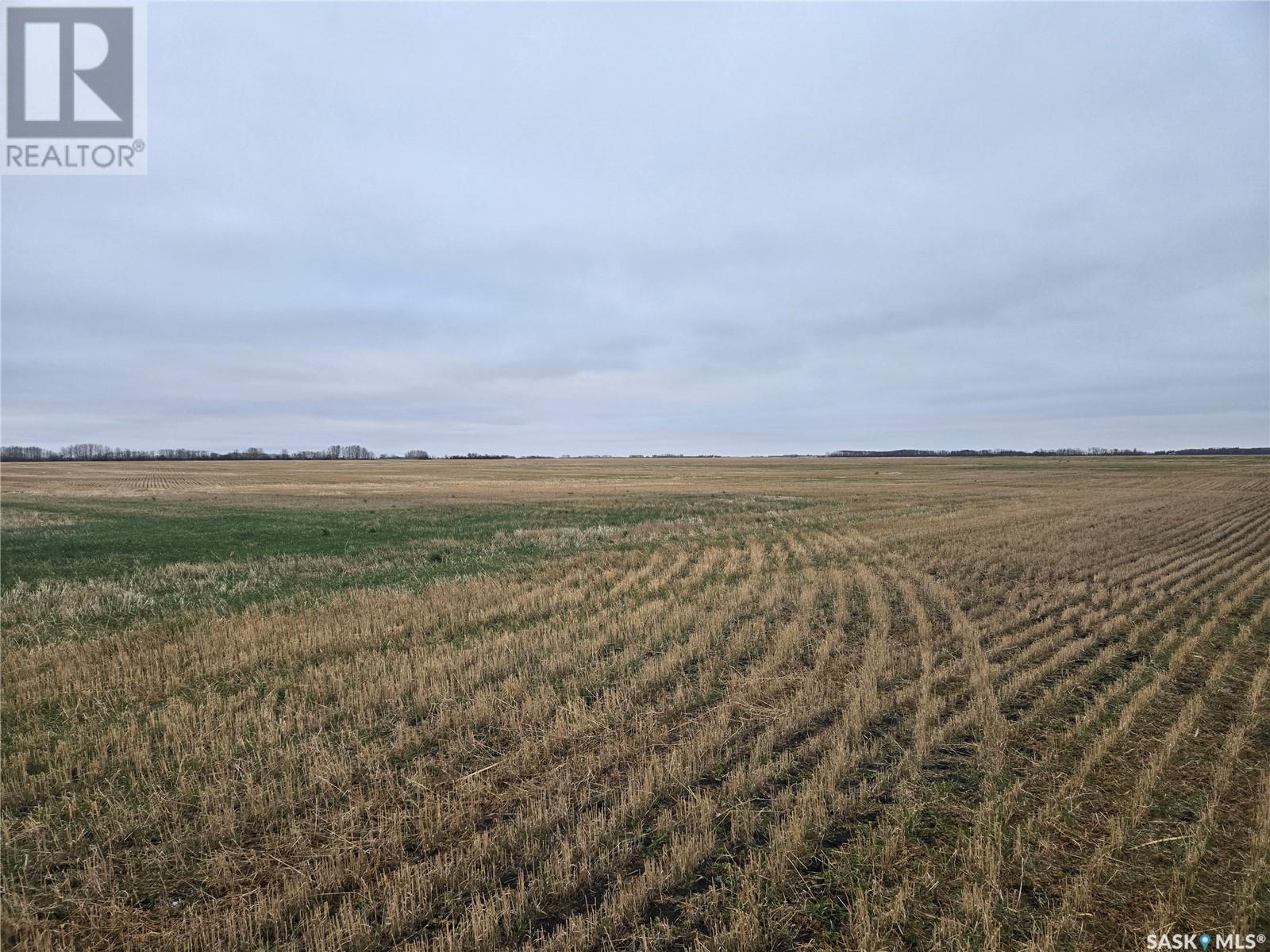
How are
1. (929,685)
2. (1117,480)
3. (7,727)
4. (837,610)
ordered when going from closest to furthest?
(7,727) → (929,685) → (837,610) → (1117,480)

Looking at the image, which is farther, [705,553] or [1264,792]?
[705,553]

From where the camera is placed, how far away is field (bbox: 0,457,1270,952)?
13.4ft

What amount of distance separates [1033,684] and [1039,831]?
393cm

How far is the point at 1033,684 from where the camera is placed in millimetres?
8109

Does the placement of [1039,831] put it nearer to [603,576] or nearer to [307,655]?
[307,655]

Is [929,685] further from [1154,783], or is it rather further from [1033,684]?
[1154,783]

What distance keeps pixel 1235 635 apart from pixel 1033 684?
5549mm

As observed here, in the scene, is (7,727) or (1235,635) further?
(1235,635)

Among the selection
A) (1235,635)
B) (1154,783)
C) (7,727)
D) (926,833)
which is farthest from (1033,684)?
(7,727)

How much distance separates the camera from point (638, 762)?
239 inches

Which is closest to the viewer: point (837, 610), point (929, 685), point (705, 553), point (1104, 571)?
point (929, 685)

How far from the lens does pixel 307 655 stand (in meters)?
9.64

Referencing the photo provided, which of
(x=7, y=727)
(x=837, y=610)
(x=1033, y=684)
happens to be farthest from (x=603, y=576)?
(x=7, y=727)

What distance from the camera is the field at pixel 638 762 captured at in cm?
407
